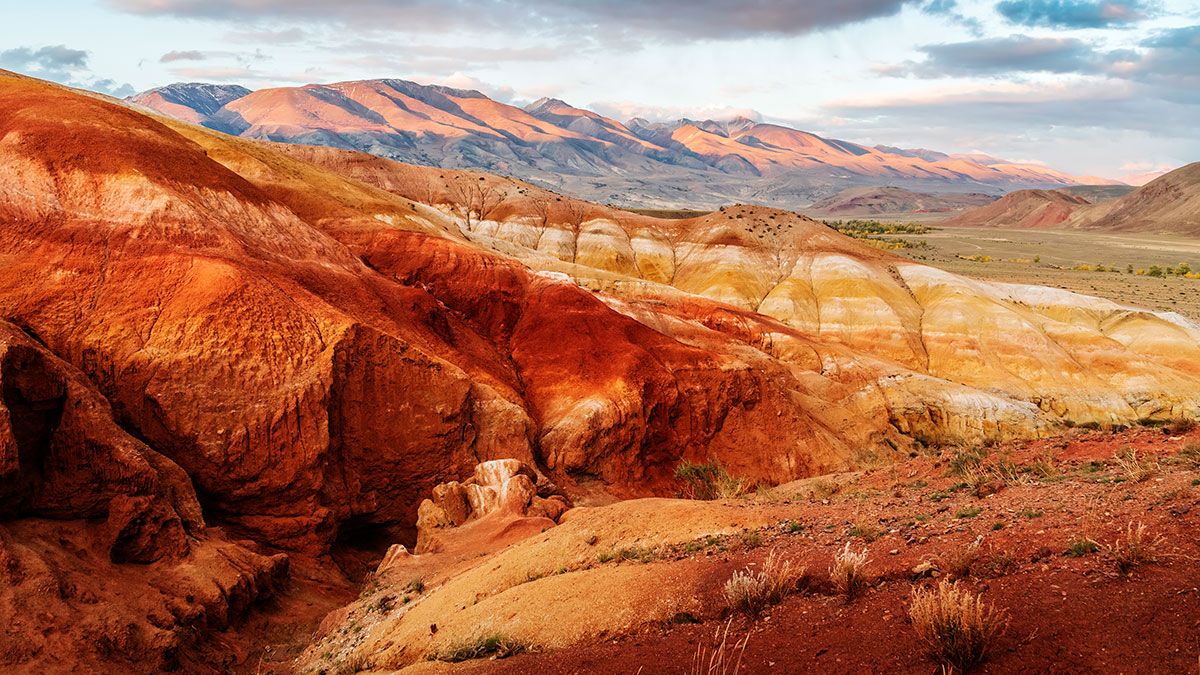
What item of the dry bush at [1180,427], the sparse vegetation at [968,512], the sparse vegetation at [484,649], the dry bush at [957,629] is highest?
the dry bush at [957,629]

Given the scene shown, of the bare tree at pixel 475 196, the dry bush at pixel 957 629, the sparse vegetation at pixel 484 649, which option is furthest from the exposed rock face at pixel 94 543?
the bare tree at pixel 475 196

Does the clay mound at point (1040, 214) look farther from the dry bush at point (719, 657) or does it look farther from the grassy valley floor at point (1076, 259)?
the dry bush at point (719, 657)

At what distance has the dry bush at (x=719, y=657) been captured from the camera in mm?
6723

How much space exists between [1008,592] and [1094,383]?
158ft

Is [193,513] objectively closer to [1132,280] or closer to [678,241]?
[678,241]

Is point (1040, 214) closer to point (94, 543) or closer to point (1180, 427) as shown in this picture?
point (1180, 427)

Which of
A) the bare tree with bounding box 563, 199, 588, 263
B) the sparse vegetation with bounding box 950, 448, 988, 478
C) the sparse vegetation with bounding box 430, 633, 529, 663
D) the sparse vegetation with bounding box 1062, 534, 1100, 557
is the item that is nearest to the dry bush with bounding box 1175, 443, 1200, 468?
the sparse vegetation with bounding box 950, 448, 988, 478

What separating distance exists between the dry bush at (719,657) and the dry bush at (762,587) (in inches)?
19.6

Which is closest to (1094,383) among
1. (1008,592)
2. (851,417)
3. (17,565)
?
(851,417)

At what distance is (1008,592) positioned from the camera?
7230 millimetres

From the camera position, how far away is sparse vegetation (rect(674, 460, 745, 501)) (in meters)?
23.4

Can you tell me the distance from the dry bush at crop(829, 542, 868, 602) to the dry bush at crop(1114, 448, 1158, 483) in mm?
5764

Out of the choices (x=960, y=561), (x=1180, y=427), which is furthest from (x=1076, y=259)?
(x=960, y=561)

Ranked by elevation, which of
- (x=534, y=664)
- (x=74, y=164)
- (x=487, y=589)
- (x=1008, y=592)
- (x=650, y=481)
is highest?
(x=74, y=164)
